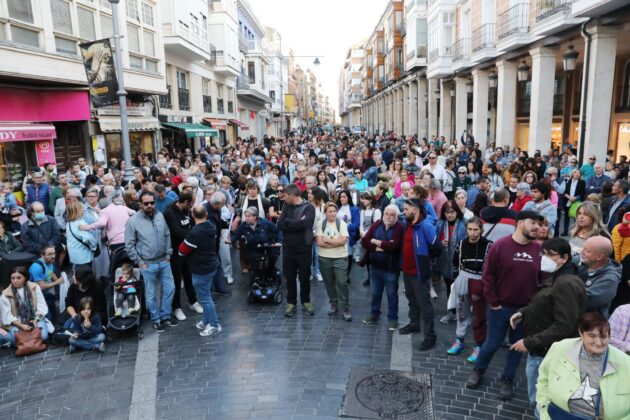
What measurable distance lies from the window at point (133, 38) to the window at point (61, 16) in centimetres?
340

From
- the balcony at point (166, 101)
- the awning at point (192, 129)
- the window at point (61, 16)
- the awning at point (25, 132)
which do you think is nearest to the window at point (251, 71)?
the awning at point (192, 129)

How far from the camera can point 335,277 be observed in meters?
6.87

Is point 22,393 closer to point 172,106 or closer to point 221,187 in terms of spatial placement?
Result: point 221,187

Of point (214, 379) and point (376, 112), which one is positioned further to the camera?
point (376, 112)

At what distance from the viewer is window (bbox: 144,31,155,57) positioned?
741 inches

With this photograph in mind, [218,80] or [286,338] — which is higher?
[218,80]

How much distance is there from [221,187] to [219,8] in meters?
24.6

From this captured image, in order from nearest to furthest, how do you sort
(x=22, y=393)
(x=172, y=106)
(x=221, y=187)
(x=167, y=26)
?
(x=22, y=393) → (x=221, y=187) → (x=167, y=26) → (x=172, y=106)

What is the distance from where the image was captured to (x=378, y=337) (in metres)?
6.13

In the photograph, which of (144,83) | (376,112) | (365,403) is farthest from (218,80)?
(376,112)

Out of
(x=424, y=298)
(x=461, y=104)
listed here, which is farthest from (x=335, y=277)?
(x=461, y=104)

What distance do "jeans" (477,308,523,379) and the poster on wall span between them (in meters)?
9.93

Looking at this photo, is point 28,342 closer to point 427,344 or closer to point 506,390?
point 427,344

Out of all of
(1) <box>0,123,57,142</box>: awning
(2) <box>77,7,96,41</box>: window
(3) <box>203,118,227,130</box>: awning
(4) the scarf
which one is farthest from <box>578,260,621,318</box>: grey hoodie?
(3) <box>203,118,227,130</box>: awning
